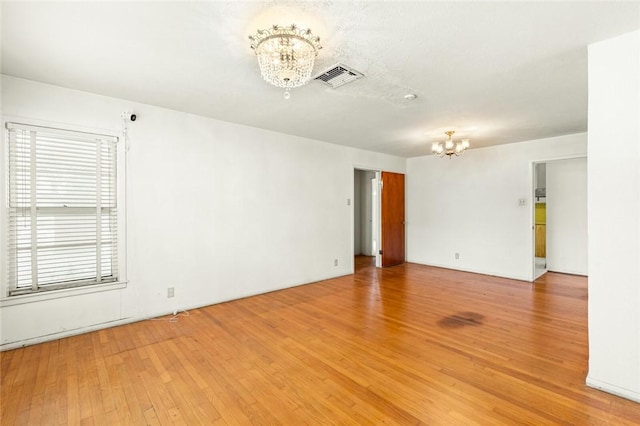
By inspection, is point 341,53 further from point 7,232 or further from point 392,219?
point 392,219

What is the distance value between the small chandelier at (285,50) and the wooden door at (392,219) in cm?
482

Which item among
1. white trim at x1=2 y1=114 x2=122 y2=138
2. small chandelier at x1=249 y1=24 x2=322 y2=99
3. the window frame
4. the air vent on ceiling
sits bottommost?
the window frame

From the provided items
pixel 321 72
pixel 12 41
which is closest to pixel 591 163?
pixel 321 72

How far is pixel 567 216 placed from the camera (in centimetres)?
584

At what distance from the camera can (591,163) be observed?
7.11 ft

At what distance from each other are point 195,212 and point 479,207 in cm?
547

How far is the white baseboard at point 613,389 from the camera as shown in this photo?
1.99 metres

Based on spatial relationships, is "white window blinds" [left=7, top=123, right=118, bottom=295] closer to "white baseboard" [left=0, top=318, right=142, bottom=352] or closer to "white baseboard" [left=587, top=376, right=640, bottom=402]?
"white baseboard" [left=0, top=318, right=142, bottom=352]

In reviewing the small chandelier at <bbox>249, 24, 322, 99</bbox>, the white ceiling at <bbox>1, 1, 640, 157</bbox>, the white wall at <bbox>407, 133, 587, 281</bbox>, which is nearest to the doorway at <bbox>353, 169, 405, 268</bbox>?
the white wall at <bbox>407, 133, 587, 281</bbox>

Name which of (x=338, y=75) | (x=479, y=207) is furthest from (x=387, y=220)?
(x=338, y=75)

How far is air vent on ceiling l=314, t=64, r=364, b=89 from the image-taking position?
8.26 feet

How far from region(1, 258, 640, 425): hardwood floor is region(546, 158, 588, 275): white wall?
2.30m

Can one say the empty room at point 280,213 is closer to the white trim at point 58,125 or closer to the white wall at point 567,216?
the white trim at point 58,125

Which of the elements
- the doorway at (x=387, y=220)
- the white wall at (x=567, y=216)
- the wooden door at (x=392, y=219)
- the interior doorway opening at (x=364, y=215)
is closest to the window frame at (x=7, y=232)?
the doorway at (x=387, y=220)
